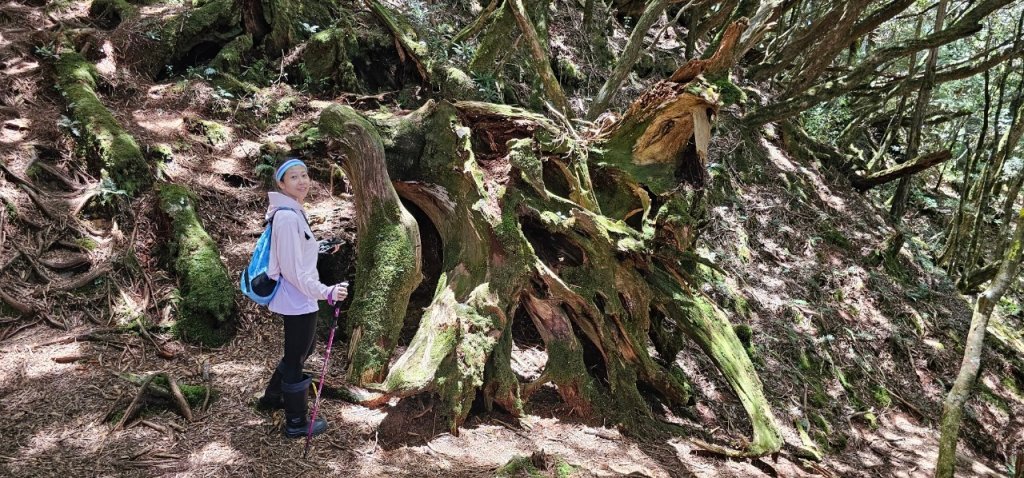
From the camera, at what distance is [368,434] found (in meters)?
3.72

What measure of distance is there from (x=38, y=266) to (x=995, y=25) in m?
19.0

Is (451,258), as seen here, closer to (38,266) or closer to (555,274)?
(555,274)

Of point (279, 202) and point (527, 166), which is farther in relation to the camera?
point (527, 166)

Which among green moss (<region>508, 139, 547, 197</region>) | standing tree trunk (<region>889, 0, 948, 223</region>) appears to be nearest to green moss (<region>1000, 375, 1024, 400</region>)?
standing tree trunk (<region>889, 0, 948, 223</region>)

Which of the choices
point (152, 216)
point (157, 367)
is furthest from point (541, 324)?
point (152, 216)

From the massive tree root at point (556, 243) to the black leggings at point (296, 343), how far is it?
30.2 inches

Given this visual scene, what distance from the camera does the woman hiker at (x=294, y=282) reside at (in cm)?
316

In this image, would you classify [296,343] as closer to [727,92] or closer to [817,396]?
[727,92]

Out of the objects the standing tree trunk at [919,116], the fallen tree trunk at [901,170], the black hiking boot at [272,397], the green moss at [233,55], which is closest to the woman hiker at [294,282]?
the black hiking boot at [272,397]

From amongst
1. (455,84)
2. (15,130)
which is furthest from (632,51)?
(15,130)

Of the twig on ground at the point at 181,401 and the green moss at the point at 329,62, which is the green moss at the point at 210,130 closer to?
the green moss at the point at 329,62

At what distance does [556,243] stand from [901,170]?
8.42m

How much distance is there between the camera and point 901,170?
1025 centimetres

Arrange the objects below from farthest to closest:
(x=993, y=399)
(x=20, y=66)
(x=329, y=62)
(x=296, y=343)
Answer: (x=993, y=399) < (x=329, y=62) < (x=20, y=66) < (x=296, y=343)
